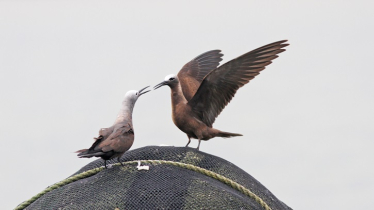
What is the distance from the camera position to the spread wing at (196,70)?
638cm

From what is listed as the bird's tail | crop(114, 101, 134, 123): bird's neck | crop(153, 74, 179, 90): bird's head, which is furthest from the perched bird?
the bird's tail

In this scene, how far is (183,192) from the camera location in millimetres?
3436

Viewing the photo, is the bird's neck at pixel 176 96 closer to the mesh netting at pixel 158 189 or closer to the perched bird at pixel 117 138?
the perched bird at pixel 117 138

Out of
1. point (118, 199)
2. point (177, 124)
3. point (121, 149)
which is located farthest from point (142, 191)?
point (177, 124)

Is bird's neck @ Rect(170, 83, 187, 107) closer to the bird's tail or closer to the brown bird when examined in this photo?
the brown bird

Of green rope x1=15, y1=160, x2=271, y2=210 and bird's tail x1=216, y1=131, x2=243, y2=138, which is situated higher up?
bird's tail x1=216, y1=131, x2=243, y2=138

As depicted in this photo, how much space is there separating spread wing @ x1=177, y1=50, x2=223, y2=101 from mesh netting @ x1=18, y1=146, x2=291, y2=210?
224 centimetres

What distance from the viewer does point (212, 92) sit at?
5.69 meters

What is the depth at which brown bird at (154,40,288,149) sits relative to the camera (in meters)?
5.51

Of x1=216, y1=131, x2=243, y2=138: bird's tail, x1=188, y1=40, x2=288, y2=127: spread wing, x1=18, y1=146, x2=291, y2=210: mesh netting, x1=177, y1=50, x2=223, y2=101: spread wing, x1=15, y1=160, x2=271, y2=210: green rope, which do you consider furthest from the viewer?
x1=177, y1=50, x2=223, y2=101: spread wing

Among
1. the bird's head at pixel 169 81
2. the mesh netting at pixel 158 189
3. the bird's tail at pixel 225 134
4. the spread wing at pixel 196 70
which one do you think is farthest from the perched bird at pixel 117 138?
the spread wing at pixel 196 70

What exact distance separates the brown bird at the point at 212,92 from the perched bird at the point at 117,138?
1.30 m

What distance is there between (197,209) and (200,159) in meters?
0.70

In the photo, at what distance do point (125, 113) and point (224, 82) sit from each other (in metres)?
1.67
